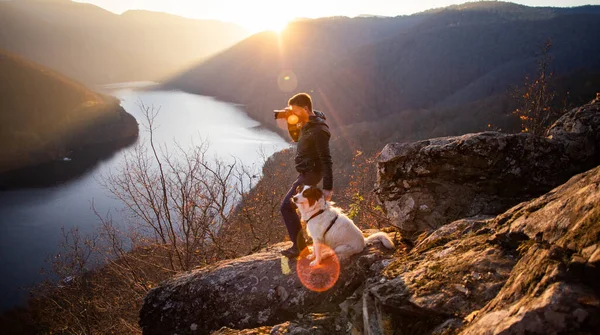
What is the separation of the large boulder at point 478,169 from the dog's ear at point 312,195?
164cm

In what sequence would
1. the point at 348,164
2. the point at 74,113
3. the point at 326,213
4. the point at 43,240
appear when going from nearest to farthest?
the point at 326,213
the point at 43,240
the point at 348,164
the point at 74,113

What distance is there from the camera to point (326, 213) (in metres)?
3.79

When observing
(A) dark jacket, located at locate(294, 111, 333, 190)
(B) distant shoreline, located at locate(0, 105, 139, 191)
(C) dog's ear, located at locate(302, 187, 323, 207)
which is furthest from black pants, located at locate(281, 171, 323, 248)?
(B) distant shoreline, located at locate(0, 105, 139, 191)

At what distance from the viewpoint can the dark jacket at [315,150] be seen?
381cm

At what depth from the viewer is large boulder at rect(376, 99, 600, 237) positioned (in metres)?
3.86

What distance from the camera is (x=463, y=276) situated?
2242 millimetres

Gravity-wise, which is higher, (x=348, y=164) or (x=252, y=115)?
(x=252, y=115)

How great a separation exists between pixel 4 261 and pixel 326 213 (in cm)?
2753

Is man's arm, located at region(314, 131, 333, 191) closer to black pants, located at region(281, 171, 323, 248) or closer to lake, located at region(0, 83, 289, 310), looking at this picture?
black pants, located at region(281, 171, 323, 248)

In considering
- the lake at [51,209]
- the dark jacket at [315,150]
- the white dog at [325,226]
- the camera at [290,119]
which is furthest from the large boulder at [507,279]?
the lake at [51,209]

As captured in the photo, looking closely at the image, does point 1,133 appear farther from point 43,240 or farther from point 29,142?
point 43,240

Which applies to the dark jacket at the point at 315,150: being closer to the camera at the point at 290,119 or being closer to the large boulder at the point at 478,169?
the camera at the point at 290,119

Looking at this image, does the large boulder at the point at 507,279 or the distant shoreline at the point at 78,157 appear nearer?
the large boulder at the point at 507,279

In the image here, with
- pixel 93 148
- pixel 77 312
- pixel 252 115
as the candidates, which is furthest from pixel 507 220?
pixel 252 115
